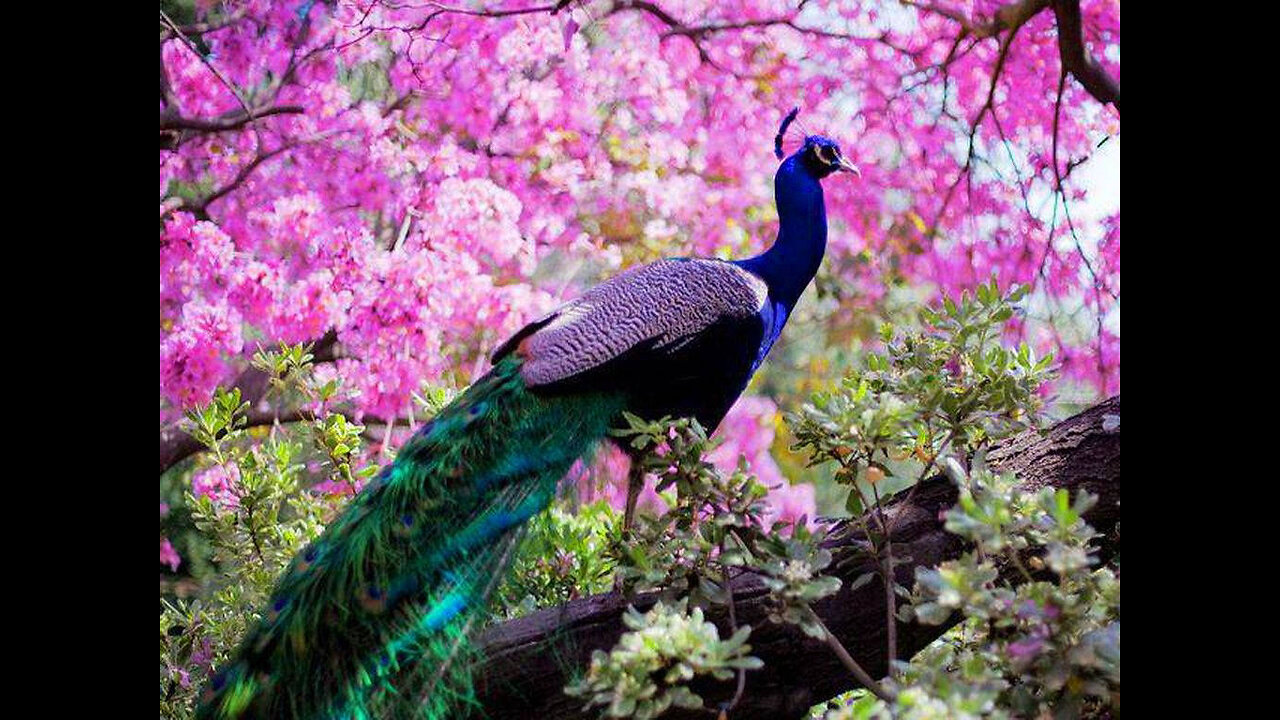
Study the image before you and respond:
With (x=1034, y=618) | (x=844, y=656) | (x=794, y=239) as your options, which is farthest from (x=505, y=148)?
(x=1034, y=618)

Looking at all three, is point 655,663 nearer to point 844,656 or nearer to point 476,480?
point 844,656

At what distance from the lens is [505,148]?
3814mm

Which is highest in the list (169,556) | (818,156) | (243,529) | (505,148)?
(505,148)

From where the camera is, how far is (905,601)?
6.14 ft

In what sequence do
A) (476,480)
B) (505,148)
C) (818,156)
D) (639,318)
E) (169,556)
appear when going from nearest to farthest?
(476,480) < (639,318) < (818,156) < (505,148) < (169,556)

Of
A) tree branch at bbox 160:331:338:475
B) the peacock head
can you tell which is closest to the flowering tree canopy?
tree branch at bbox 160:331:338:475

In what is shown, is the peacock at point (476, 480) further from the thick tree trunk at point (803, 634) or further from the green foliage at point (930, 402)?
the green foliage at point (930, 402)

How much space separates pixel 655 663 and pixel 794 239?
1.24m

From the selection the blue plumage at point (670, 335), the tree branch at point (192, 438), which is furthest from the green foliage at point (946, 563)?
the tree branch at point (192, 438)

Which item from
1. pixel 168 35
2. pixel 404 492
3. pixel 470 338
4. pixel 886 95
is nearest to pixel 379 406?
pixel 470 338
